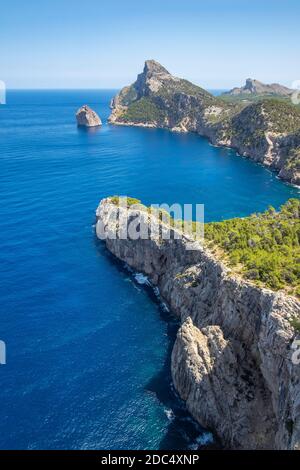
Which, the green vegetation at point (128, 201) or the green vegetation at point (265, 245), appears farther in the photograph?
the green vegetation at point (128, 201)

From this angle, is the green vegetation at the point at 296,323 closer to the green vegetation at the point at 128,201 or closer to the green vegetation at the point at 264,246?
the green vegetation at the point at 264,246

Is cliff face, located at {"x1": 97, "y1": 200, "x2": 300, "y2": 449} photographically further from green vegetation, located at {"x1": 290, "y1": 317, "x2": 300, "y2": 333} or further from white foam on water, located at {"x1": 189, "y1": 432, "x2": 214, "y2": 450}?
white foam on water, located at {"x1": 189, "y1": 432, "x2": 214, "y2": 450}

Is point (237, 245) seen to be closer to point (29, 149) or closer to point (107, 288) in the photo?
point (107, 288)

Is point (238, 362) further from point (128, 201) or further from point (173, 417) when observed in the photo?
point (128, 201)

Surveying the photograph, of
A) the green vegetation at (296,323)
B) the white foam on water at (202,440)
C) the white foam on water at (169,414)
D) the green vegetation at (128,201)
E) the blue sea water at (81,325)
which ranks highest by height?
the green vegetation at (128,201)

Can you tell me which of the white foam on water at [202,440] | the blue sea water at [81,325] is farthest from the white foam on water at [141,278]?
the white foam on water at [202,440]

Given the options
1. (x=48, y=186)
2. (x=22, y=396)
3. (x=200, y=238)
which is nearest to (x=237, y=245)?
(x=200, y=238)

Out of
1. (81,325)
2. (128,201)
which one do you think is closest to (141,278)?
(81,325)
